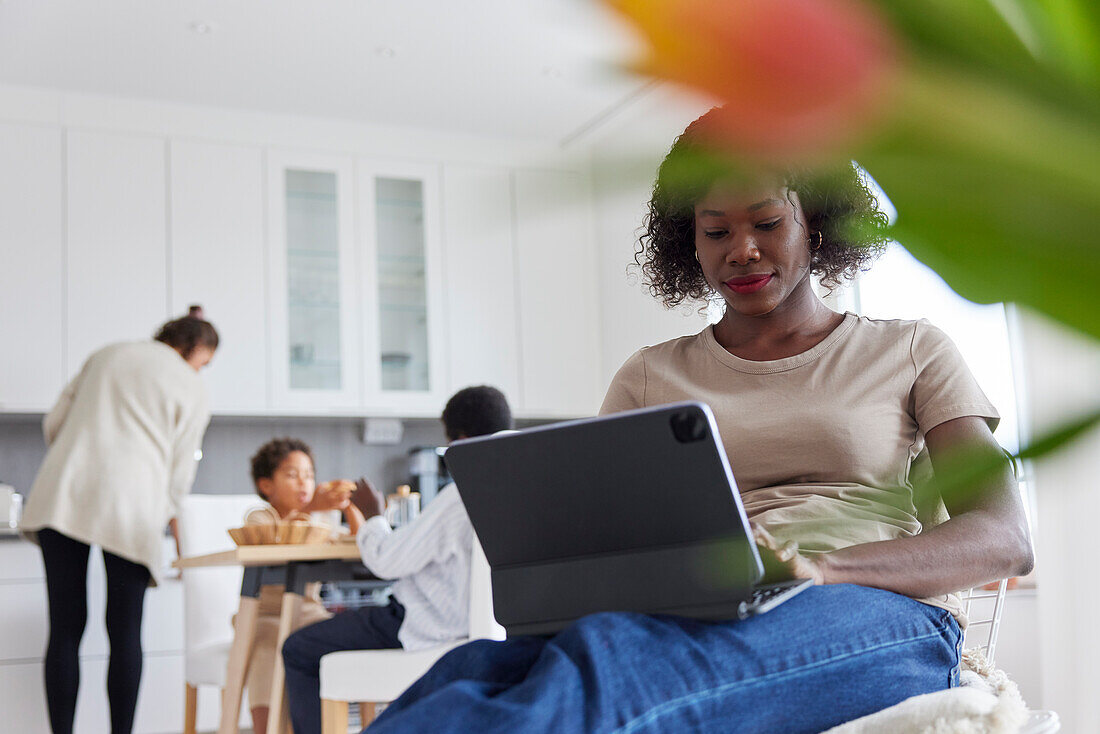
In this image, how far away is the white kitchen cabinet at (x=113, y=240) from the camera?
4031mm

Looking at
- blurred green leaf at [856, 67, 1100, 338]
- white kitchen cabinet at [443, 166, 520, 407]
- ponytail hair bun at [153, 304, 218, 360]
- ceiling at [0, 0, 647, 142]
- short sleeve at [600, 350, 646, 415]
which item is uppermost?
ceiling at [0, 0, 647, 142]

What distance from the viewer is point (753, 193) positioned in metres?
0.17

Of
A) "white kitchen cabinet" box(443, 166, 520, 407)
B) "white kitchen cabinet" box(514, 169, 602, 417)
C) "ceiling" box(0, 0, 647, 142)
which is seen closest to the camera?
"ceiling" box(0, 0, 647, 142)

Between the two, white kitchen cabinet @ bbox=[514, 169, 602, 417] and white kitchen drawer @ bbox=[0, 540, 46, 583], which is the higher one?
white kitchen cabinet @ bbox=[514, 169, 602, 417]

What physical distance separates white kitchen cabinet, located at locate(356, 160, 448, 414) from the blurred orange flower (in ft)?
14.2

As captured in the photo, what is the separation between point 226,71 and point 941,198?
4.20m

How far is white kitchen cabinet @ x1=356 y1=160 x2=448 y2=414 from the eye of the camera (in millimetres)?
4453

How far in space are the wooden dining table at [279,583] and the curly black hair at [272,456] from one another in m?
0.48

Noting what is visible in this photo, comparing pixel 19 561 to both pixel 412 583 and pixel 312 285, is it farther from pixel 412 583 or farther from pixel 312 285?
pixel 412 583

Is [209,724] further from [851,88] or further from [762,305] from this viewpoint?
[851,88]

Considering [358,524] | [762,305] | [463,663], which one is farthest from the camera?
[358,524]

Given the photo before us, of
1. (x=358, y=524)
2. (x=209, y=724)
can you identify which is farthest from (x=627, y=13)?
(x=209, y=724)

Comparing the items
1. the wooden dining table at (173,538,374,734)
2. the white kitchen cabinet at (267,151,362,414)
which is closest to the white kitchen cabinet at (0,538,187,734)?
the white kitchen cabinet at (267,151,362,414)

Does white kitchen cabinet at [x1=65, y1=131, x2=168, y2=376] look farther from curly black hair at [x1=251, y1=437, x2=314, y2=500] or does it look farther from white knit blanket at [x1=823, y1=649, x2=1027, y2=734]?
white knit blanket at [x1=823, y1=649, x2=1027, y2=734]
